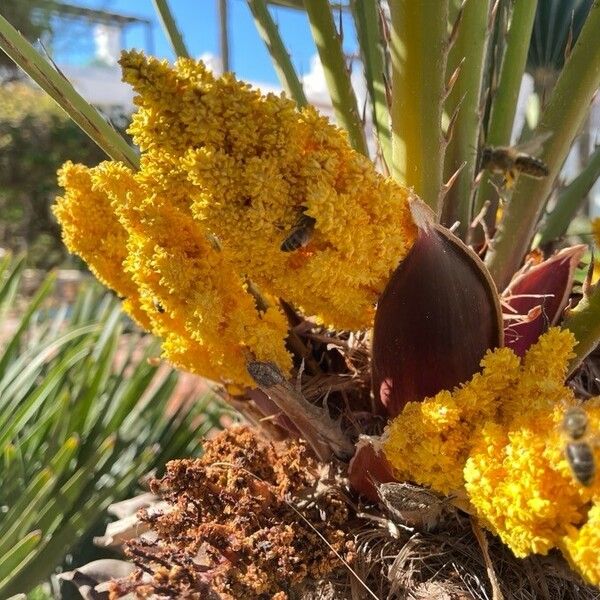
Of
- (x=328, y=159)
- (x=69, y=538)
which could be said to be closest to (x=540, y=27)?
(x=328, y=159)

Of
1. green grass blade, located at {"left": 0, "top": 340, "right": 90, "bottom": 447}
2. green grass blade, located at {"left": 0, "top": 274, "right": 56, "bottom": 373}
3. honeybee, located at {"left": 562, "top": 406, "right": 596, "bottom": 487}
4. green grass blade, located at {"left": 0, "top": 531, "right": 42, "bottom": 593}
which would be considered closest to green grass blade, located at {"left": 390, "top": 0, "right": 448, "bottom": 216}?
honeybee, located at {"left": 562, "top": 406, "right": 596, "bottom": 487}

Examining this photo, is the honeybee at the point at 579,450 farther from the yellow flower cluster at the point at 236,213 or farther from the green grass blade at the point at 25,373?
the green grass blade at the point at 25,373

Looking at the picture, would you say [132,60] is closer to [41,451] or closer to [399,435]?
[399,435]

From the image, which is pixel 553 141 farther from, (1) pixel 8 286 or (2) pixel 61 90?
(1) pixel 8 286

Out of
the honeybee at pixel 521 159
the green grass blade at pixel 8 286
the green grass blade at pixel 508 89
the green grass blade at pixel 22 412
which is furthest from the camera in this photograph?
the green grass blade at pixel 8 286

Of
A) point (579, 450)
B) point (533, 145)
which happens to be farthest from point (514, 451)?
point (533, 145)

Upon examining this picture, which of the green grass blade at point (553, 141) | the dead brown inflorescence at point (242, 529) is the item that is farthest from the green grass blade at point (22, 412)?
the green grass blade at point (553, 141)
